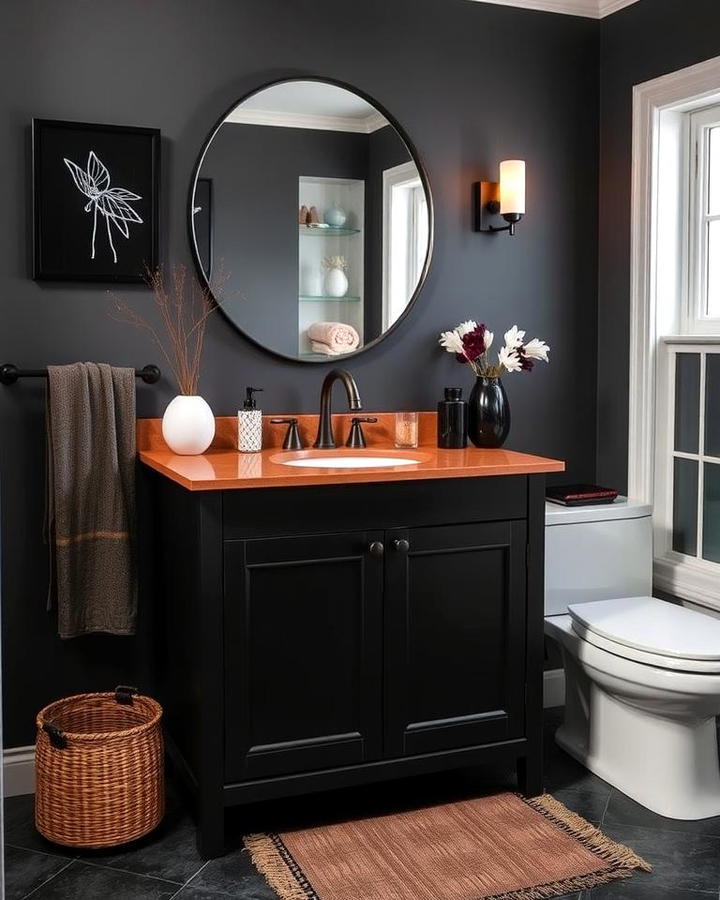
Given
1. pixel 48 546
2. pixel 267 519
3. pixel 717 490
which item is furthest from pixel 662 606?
pixel 48 546

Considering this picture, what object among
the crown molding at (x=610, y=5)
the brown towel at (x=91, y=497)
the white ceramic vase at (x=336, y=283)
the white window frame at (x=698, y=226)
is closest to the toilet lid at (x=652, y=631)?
the white window frame at (x=698, y=226)

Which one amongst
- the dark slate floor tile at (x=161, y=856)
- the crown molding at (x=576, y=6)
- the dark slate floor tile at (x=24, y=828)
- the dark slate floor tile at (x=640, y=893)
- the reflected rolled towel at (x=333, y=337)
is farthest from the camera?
the crown molding at (x=576, y=6)

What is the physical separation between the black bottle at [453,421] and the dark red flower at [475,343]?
116 millimetres

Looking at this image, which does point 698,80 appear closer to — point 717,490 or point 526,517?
point 717,490

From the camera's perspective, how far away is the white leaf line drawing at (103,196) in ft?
8.71

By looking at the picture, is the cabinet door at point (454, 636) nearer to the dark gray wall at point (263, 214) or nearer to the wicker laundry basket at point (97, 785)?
the wicker laundry basket at point (97, 785)

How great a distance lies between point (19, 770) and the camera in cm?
272

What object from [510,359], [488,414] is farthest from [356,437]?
[510,359]

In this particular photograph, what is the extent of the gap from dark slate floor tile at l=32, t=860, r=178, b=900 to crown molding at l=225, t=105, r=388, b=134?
1.96 metres

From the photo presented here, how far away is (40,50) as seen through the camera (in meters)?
2.61

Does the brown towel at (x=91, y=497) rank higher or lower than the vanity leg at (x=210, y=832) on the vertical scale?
higher

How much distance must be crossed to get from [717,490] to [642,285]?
682mm

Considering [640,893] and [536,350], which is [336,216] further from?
[640,893]

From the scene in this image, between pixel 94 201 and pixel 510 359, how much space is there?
127 cm
